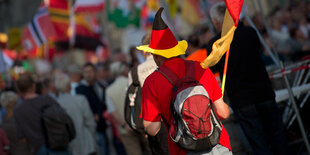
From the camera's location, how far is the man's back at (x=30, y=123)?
607 centimetres

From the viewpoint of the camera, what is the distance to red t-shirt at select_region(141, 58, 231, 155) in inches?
139

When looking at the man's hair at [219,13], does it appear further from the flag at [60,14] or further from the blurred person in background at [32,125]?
the flag at [60,14]

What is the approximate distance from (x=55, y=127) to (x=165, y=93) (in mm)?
2935

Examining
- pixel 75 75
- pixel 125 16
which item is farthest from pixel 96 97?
pixel 125 16

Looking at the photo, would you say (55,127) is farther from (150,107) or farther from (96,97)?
(150,107)

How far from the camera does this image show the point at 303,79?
20.3 ft

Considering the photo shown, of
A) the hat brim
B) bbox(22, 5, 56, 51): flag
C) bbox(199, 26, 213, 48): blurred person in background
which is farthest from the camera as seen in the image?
bbox(22, 5, 56, 51): flag

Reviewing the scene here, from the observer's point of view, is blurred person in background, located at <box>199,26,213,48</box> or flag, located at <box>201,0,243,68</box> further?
blurred person in background, located at <box>199,26,213,48</box>

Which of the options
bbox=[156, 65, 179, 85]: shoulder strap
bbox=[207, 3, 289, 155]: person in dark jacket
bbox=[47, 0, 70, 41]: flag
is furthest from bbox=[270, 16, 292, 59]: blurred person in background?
bbox=[47, 0, 70, 41]: flag

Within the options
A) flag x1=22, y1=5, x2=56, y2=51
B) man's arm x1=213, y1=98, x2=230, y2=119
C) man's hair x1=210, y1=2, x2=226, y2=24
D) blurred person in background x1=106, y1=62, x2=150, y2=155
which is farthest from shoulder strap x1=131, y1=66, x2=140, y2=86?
flag x1=22, y1=5, x2=56, y2=51

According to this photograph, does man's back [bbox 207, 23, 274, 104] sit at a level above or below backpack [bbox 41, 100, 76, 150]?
above

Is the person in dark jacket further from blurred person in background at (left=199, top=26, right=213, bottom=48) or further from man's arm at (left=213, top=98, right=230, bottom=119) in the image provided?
blurred person in background at (left=199, top=26, right=213, bottom=48)

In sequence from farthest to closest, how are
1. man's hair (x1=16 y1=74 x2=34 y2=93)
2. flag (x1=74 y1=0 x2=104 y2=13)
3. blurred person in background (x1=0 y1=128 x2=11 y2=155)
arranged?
flag (x1=74 y1=0 x2=104 y2=13)
man's hair (x1=16 y1=74 x2=34 y2=93)
blurred person in background (x1=0 y1=128 x2=11 y2=155)

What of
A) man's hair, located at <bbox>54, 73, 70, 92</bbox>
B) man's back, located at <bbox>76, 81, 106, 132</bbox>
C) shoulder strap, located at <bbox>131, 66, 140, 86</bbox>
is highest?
shoulder strap, located at <bbox>131, 66, 140, 86</bbox>
